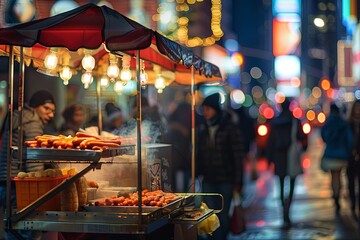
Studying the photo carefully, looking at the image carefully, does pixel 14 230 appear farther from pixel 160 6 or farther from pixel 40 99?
pixel 160 6

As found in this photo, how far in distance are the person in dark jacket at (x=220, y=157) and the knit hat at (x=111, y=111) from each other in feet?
4.58

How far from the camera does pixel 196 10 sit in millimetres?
17359

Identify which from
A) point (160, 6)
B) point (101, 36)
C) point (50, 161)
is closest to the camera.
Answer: point (101, 36)

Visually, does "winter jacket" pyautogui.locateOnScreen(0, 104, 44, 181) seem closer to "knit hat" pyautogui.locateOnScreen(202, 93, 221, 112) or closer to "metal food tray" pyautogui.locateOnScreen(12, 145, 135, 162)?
"metal food tray" pyautogui.locateOnScreen(12, 145, 135, 162)

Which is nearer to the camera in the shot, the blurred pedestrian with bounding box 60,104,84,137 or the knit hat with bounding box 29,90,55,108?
the knit hat with bounding box 29,90,55,108

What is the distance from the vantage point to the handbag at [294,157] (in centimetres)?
1260

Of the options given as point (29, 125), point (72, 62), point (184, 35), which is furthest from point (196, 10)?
point (29, 125)

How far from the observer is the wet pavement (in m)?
11.2

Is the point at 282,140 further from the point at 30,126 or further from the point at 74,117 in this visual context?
the point at 30,126

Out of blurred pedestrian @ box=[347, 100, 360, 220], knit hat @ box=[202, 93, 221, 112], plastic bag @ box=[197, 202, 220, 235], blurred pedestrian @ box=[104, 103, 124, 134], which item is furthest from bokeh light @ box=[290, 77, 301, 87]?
plastic bag @ box=[197, 202, 220, 235]

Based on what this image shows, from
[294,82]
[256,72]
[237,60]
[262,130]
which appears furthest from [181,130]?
[256,72]

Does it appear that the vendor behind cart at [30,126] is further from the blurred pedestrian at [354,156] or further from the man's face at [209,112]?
the blurred pedestrian at [354,156]

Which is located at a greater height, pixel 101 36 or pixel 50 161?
pixel 101 36

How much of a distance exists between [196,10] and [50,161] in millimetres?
11464
